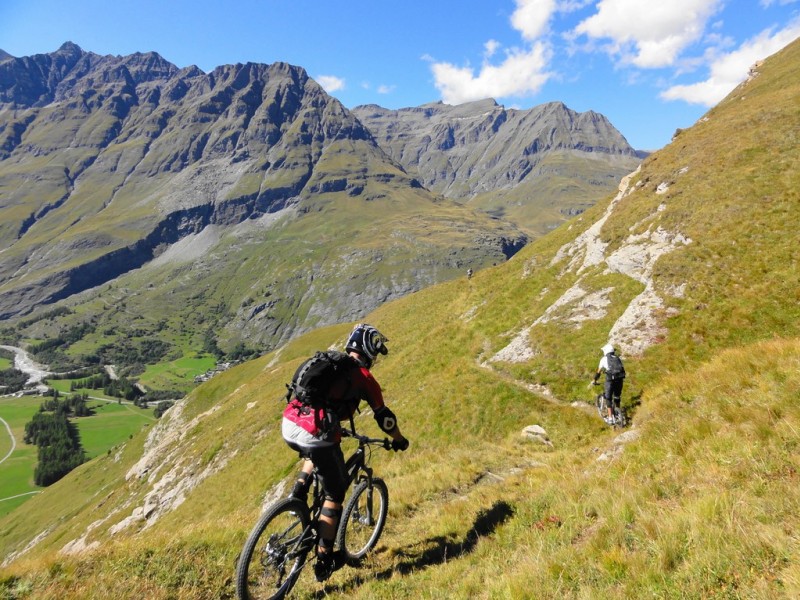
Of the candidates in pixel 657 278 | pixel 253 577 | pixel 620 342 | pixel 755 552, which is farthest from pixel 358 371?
pixel 657 278

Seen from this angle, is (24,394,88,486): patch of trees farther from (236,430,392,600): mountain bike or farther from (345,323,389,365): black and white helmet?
(345,323,389,365): black and white helmet

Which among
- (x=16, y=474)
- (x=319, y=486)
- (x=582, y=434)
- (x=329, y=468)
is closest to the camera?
(x=329, y=468)

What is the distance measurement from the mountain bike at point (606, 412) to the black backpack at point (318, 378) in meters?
16.1

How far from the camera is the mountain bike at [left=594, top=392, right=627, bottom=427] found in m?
18.8

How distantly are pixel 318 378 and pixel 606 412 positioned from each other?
17.4 meters

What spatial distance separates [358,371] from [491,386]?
65.1 ft

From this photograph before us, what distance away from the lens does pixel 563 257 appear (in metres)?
38.4

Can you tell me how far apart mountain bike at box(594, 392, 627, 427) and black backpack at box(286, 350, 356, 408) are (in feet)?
52.8

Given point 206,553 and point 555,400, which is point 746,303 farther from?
point 206,553

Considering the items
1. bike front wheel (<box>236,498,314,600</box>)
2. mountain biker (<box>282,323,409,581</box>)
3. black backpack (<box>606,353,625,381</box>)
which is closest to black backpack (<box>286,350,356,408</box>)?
mountain biker (<box>282,323,409,581</box>)

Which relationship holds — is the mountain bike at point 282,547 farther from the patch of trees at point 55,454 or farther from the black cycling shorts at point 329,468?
the patch of trees at point 55,454

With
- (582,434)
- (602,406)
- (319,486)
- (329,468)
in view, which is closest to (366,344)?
(329,468)

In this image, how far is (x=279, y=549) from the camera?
7.30 m

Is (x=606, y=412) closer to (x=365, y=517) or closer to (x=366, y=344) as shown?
→ (x=365, y=517)
